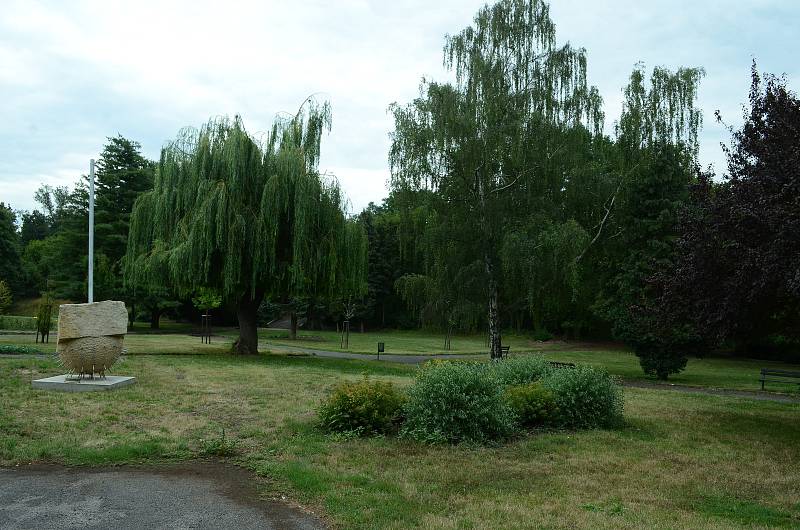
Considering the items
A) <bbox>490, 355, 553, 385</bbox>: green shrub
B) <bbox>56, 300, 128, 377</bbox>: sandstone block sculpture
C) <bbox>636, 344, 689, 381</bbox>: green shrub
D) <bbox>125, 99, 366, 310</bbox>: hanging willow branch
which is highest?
<bbox>125, 99, 366, 310</bbox>: hanging willow branch

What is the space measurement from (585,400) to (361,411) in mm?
3444

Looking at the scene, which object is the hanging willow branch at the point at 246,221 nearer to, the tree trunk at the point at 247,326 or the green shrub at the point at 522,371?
the tree trunk at the point at 247,326

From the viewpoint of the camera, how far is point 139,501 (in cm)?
541

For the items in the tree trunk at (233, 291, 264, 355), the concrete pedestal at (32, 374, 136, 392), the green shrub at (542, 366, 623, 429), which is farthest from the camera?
the tree trunk at (233, 291, 264, 355)

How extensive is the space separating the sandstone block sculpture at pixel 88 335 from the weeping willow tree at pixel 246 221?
22.8ft

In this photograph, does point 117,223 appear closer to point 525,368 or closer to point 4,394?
point 4,394

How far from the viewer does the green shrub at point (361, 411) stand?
26.8 feet

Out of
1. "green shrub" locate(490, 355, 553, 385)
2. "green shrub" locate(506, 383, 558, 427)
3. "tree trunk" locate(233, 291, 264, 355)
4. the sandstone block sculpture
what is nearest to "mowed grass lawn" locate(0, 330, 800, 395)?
"tree trunk" locate(233, 291, 264, 355)

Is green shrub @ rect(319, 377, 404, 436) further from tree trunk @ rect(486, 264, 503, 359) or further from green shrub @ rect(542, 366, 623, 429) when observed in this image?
tree trunk @ rect(486, 264, 503, 359)

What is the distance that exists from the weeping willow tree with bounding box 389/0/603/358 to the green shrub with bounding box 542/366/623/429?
34.3 feet

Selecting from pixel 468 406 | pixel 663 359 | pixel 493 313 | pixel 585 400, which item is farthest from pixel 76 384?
pixel 663 359

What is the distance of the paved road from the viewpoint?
4.88 metres

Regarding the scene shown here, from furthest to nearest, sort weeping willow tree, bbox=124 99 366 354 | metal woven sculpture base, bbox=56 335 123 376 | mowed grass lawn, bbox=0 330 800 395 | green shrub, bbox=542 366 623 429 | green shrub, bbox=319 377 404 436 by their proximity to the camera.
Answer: mowed grass lawn, bbox=0 330 800 395, weeping willow tree, bbox=124 99 366 354, metal woven sculpture base, bbox=56 335 123 376, green shrub, bbox=542 366 623 429, green shrub, bbox=319 377 404 436

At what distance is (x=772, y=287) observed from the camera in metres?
8.74
